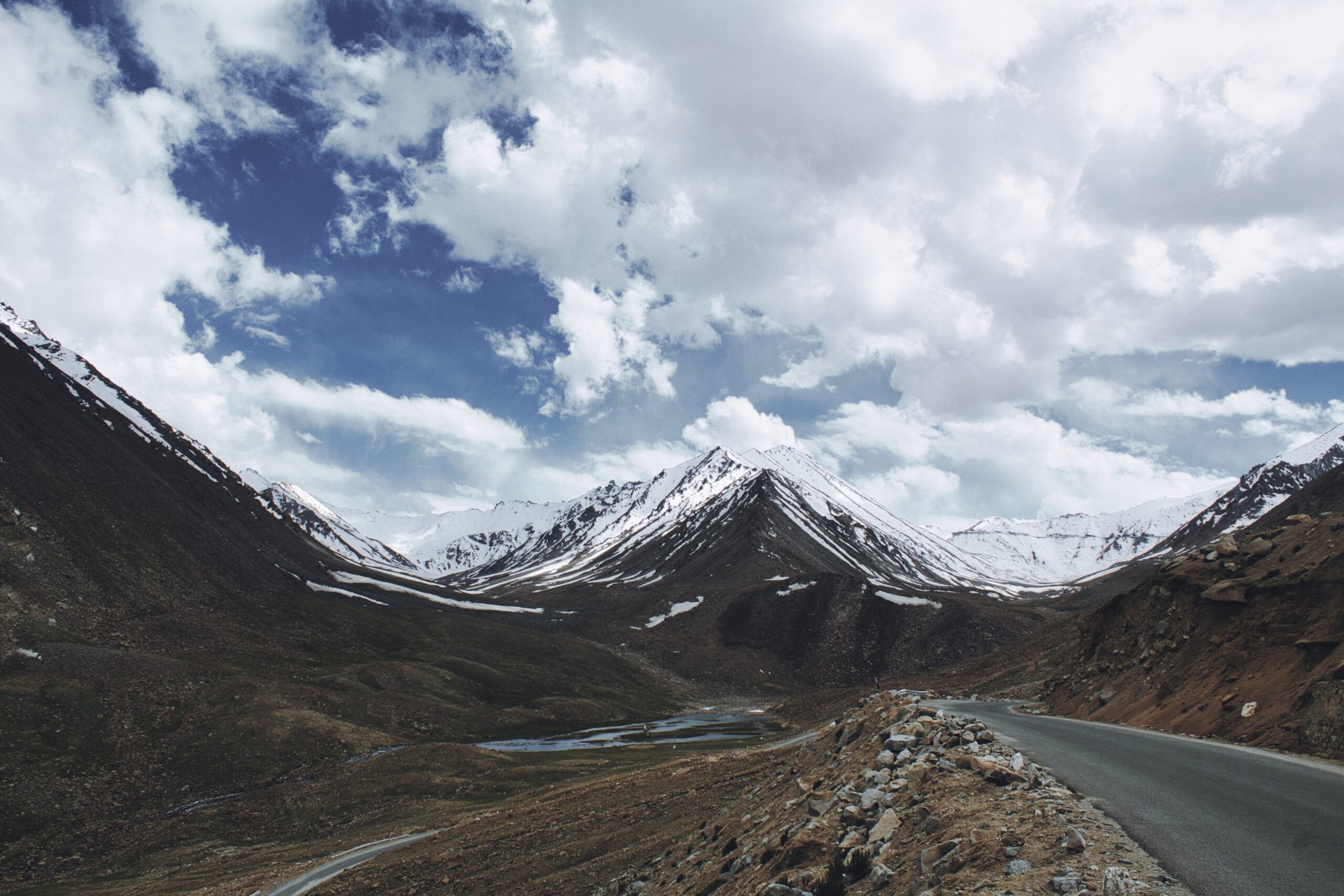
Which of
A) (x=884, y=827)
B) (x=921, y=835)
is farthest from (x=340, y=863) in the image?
(x=921, y=835)

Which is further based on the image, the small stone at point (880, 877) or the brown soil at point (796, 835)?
the small stone at point (880, 877)

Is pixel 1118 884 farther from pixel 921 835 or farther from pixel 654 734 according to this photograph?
pixel 654 734

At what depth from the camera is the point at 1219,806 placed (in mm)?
12469

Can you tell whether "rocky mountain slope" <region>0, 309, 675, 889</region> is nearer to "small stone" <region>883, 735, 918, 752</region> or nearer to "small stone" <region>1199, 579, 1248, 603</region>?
"small stone" <region>883, 735, 918, 752</region>

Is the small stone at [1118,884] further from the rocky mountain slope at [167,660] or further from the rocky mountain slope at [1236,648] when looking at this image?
the rocky mountain slope at [167,660]

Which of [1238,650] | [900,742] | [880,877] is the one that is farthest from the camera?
[1238,650]

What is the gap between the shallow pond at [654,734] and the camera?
3425 inches

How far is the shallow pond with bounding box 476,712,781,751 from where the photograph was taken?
8700 centimetres

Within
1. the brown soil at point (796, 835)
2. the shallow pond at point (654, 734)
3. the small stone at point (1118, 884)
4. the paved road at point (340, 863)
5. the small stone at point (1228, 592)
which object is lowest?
the shallow pond at point (654, 734)

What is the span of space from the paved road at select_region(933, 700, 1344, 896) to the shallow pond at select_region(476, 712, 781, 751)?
222 feet

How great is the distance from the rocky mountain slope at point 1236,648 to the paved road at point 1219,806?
2.76 metres

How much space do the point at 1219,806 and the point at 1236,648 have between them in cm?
2152

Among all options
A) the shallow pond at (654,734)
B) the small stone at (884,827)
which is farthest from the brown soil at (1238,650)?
the shallow pond at (654,734)

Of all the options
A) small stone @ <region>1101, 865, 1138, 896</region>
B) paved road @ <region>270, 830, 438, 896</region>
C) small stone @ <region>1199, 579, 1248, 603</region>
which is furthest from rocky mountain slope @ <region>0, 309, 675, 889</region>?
small stone @ <region>1199, 579, 1248, 603</region>
